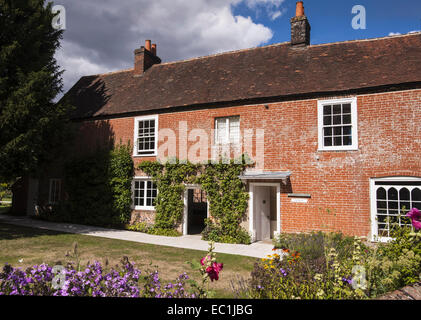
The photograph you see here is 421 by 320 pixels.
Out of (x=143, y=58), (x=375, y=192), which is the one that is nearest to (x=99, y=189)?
(x=143, y=58)

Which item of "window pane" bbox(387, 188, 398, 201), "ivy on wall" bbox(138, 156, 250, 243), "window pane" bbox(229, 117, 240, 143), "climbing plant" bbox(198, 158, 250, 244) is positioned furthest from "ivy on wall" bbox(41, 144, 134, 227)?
"window pane" bbox(387, 188, 398, 201)

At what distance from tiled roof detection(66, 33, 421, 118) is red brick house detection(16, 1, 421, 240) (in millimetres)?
60

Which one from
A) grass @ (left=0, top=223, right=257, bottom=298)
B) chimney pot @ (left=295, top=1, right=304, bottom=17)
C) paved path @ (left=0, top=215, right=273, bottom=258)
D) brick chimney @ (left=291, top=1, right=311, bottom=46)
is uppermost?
chimney pot @ (left=295, top=1, right=304, bottom=17)

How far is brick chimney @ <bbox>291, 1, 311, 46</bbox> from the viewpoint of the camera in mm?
14617

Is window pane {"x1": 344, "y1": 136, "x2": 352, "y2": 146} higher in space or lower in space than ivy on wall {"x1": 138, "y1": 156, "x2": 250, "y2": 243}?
higher

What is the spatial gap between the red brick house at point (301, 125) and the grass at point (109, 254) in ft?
11.5

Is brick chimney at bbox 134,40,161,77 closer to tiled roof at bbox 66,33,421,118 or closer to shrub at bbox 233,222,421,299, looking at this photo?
tiled roof at bbox 66,33,421,118

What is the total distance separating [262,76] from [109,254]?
10.5 metres

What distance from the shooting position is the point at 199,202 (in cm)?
1902

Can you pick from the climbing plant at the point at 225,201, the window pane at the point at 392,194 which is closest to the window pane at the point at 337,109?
the window pane at the point at 392,194

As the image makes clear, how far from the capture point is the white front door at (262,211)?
1298cm

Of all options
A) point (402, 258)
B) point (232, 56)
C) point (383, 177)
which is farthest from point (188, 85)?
point (402, 258)
